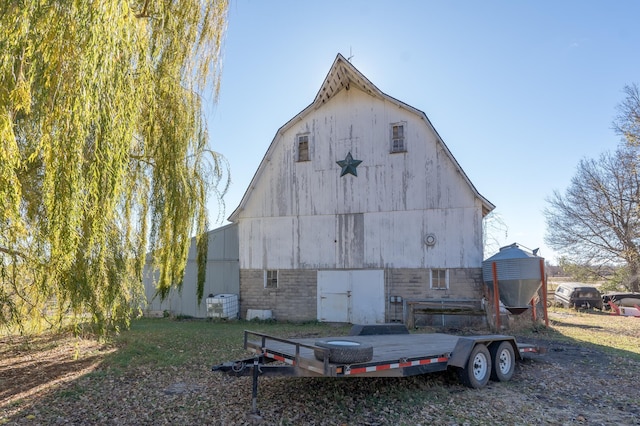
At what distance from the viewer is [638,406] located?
5.88 metres

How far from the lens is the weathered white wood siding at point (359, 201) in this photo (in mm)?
14242

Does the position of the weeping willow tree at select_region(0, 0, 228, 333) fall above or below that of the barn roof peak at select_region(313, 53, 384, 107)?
below

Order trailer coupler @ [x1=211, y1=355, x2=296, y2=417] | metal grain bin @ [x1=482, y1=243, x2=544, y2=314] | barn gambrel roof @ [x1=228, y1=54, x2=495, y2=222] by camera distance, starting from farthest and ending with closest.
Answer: barn gambrel roof @ [x1=228, y1=54, x2=495, y2=222] → metal grain bin @ [x1=482, y1=243, x2=544, y2=314] → trailer coupler @ [x1=211, y1=355, x2=296, y2=417]

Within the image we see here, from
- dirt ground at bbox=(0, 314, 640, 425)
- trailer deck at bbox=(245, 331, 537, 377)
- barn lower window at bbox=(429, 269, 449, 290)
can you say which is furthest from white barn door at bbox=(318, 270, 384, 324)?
trailer deck at bbox=(245, 331, 537, 377)

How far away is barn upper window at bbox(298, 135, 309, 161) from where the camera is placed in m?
16.1

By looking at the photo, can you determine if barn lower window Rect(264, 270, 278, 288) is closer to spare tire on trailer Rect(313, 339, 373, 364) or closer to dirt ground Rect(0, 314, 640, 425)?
dirt ground Rect(0, 314, 640, 425)

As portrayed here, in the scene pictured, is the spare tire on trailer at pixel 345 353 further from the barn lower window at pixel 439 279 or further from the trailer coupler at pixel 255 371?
the barn lower window at pixel 439 279

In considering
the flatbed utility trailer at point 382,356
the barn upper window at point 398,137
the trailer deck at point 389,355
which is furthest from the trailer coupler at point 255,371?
the barn upper window at point 398,137

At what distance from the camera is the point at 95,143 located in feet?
16.7

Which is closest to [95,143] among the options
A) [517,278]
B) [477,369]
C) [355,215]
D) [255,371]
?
[255,371]

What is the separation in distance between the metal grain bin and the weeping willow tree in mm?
9490

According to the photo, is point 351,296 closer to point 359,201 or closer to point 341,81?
point 359,201

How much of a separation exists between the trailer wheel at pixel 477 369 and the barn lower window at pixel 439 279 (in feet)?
24.4

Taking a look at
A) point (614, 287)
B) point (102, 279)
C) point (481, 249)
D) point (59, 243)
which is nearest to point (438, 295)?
point (481, 249)
